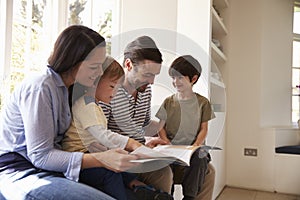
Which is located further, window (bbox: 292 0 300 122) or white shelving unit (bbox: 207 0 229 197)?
window (bbox: 292 0 300 122)

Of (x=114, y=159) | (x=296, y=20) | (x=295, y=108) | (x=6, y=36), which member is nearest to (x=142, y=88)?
(x=114, y=159)

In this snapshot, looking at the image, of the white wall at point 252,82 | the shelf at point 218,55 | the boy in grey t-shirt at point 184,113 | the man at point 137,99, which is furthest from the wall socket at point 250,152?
the man at point 137,99

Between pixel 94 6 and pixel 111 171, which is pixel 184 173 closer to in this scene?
pixel 111 171

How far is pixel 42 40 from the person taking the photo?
2191mm

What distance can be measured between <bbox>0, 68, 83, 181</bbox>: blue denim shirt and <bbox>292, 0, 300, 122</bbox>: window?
3.14 m

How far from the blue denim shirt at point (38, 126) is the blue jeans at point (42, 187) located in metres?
0.04

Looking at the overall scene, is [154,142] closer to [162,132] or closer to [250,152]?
[162,132]

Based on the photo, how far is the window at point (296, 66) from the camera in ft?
11.7

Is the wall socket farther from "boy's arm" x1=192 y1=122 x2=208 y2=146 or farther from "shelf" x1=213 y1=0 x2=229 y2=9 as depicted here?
"boy's arm" x1=192 y1=122 x2=208 y2=146

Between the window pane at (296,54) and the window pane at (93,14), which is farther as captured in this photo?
the window pane at (296,54)

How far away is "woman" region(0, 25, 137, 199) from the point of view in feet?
3.24

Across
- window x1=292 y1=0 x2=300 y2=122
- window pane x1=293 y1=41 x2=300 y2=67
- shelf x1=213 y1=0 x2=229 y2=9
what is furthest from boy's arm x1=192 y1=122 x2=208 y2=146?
window pane x1=293 y1=41 x2=300 y2=67

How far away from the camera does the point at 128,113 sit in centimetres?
144

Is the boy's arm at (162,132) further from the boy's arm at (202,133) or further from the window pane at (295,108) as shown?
the window pane at (295,108)
